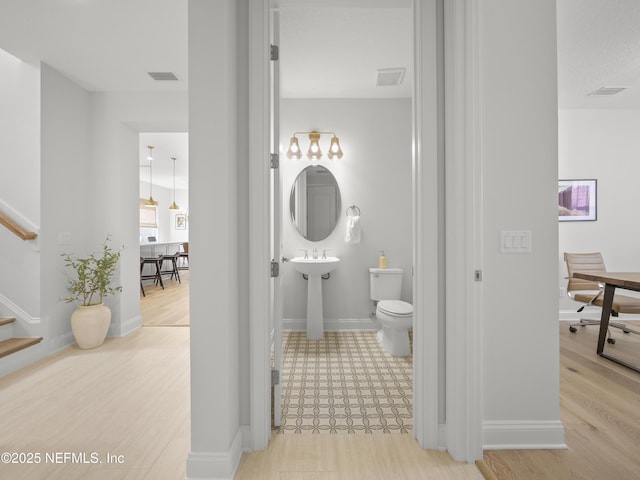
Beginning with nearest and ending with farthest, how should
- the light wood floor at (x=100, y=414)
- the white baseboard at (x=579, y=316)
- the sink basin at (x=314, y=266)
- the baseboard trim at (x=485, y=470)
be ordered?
the baseboard trim at (x=485, y=470)
the light wood floor at (x=100, y=414)
the sink basin at (x=314, y=266)
the white baseboard at (x=579, y=316)

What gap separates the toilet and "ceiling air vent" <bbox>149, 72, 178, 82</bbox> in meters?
2.73

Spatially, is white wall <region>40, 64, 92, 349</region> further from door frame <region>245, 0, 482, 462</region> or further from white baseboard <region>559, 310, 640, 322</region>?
white baseboard <region>559, 310, 640, 322</region>

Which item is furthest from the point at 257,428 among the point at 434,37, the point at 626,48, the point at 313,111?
the point at 626,48

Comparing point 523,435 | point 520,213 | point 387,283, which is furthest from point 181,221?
point 523,435

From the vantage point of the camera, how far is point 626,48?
2.82 meters

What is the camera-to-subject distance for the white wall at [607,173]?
4.12 m

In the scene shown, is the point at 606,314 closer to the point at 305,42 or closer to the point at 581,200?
the point at 581,200

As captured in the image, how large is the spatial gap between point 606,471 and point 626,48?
3.19 m

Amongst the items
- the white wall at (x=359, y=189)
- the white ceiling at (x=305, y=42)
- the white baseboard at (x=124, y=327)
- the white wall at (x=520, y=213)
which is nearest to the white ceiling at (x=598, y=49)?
the white ceiling at (x=305, y=42)

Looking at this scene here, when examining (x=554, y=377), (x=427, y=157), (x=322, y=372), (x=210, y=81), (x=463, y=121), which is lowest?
(x=322, y=372)

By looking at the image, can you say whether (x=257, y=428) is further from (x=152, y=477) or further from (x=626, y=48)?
(x=626, y=48)

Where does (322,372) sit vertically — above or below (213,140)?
below

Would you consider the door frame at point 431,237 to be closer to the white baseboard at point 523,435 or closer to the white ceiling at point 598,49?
the white baseboard at point 523,435

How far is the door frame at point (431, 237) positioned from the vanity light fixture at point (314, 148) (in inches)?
79.4
